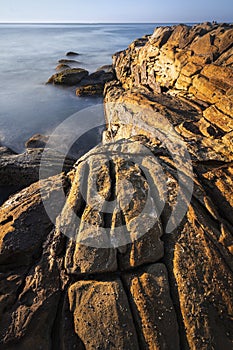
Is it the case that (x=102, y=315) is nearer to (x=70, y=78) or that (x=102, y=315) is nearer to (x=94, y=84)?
(x=94, y=84)

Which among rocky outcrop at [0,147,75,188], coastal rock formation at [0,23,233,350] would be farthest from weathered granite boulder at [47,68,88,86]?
coastal rock formation at [0,23,233,350]

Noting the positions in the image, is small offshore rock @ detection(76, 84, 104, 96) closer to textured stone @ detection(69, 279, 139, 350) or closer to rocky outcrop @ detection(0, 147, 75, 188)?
rocky outcrop @ detection(0, 147, 75, 188)

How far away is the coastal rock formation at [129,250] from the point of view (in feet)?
10.0

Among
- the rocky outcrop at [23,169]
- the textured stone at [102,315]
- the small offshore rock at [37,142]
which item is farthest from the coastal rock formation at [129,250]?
the small offshore rock at [37,142]

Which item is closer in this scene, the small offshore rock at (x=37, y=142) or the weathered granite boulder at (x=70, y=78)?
the small offshore rock at (x=37, y=142)

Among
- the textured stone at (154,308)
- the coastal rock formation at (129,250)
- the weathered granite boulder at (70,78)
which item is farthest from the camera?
the weathered granite boulder at (70,78)

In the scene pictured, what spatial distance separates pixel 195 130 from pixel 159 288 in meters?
4.02

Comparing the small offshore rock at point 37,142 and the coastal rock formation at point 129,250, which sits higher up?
the coastal rock formation at point 129,250

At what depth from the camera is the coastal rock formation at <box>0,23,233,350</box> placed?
3.05m

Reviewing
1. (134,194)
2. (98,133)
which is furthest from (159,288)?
(98,133)

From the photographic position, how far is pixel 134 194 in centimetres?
432

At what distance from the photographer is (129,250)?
3.67 meters

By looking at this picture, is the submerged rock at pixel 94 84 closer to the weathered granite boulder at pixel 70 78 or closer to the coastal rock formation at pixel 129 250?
the weathered granite boulder at pixel 70 78

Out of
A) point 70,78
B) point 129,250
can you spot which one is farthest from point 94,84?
point 129,250
